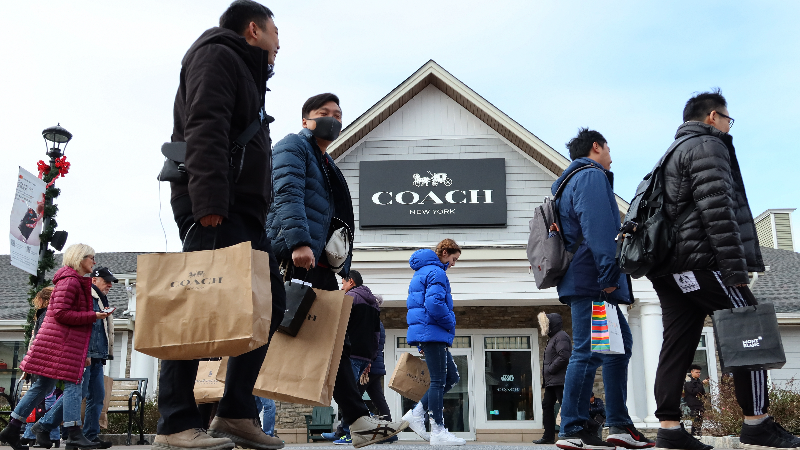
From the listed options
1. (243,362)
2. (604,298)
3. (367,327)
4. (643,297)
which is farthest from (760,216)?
(243,362)

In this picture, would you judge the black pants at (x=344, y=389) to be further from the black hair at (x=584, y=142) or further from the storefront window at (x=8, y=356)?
the storefront window at (x=8, y=356)

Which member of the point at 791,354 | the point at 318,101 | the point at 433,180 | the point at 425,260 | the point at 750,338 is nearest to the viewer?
the point at 750,338

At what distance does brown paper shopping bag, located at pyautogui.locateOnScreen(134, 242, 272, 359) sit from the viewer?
286 centimetres

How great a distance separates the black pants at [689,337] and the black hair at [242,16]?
2.56 meters

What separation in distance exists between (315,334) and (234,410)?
2.29 ft

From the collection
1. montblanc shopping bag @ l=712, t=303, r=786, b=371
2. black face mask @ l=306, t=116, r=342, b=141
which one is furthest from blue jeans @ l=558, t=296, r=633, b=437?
black face mask @ l=306, t=116, r=342, b=141

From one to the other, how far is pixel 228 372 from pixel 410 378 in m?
4.36

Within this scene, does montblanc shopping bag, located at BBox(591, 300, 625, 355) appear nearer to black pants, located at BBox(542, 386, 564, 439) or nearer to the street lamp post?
black pants, located at BBox(542, 386, 564, 439)

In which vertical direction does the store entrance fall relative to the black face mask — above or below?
below

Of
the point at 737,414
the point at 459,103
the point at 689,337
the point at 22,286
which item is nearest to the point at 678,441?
the point at 689,337

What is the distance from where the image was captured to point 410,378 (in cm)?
760

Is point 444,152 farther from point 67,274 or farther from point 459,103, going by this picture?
point 67,274

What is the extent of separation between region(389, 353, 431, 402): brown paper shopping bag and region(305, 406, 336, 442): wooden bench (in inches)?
236

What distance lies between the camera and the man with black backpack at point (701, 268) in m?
4.09
